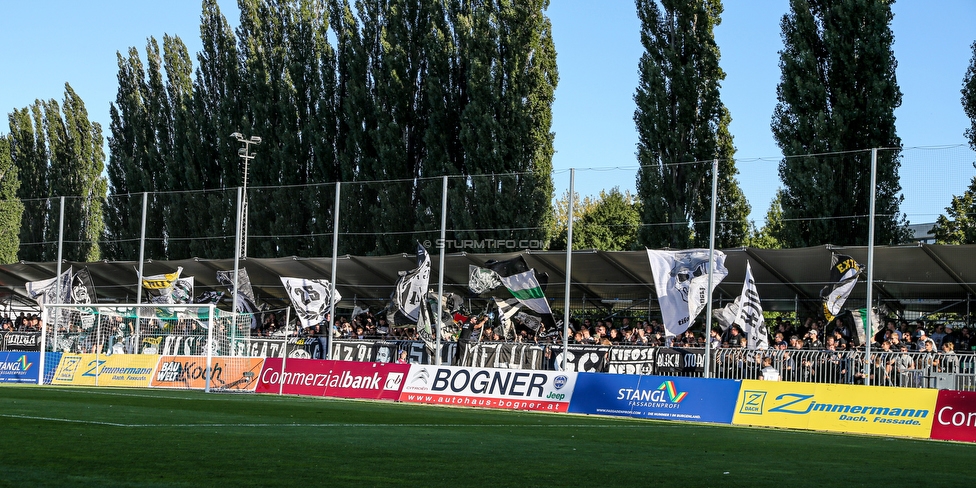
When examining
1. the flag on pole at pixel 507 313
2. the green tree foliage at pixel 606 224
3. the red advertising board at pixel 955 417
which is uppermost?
the green tree foliage at pixel 606 224

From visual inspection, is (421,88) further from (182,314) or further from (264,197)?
(182,314)

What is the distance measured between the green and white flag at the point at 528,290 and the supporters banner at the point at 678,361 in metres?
3.73

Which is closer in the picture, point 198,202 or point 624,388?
point 624,388

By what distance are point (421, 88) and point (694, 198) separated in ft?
45.0

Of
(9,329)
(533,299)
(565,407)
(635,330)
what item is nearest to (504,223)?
(533,299)

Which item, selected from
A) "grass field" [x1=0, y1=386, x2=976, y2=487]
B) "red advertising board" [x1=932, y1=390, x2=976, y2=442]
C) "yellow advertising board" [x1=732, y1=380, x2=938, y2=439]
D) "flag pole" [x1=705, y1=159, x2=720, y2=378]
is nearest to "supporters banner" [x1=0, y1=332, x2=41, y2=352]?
"grass field" [x1=0, y1=386, x2=976, y2=487]

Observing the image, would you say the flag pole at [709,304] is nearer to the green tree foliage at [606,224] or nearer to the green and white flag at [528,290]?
the green and white flag at [528,290]

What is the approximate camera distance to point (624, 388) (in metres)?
21.9

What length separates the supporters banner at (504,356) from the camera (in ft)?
95.1

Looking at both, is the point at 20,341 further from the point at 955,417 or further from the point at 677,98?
the point at 955,417

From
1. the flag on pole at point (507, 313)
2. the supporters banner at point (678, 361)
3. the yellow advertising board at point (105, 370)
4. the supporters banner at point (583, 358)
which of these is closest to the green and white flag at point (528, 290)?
the flag on pole at point (507, 313)

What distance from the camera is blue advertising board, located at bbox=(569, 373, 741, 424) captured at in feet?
67.3

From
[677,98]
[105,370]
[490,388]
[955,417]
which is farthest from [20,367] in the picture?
[955,417]

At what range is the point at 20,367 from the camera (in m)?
31.1
